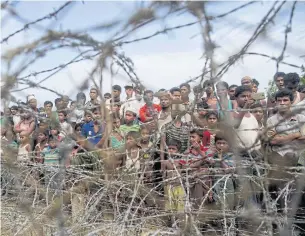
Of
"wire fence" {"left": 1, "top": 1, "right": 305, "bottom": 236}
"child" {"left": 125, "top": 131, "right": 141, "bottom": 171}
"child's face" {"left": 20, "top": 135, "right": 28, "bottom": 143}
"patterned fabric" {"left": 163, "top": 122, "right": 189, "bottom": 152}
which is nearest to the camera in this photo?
"wire fence" {"left": 1, "top": 1, "right": 305, "bottom": 236}

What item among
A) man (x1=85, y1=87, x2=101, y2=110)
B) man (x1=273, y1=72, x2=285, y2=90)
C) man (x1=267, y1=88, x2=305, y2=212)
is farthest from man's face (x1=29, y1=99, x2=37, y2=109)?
man (x1=273, y1=72, x2=285, y2=90)

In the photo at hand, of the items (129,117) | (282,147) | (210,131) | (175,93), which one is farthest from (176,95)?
(129,117)

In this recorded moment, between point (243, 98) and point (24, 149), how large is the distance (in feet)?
6.58

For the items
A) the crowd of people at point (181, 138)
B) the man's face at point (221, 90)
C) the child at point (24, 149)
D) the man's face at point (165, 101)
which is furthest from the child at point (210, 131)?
the child at point (24, 149)

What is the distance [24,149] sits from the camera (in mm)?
3625

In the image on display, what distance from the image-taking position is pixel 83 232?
288cm

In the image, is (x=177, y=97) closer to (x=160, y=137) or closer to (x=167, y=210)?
(x=160, y=137)

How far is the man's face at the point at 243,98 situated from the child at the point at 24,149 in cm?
183

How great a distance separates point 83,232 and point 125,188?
1.08ft

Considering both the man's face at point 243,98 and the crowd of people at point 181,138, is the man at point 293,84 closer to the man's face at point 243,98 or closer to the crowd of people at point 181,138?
the man's face at point 243,98

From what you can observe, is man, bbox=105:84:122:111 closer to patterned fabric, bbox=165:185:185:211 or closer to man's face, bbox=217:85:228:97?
man's face, bbox=217:85:228:97

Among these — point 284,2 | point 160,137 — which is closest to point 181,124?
point 160,137

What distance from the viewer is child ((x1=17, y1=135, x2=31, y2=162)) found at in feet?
11.2

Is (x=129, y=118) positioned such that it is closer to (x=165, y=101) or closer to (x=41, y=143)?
(x=41, y=143)
